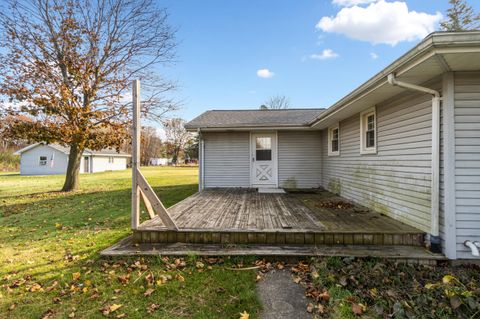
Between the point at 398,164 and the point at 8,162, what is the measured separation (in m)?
38.9

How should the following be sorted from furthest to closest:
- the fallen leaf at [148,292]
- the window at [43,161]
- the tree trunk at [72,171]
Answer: the window at [43,161]
the tree trunk at [72,171]
the fallen leaf at [148,292]

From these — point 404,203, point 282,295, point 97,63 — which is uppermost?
point 97,63

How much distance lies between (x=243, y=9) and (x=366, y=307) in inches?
450

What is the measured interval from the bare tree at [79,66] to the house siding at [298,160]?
6.19 meters

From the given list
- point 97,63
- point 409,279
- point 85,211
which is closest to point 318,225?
point 409,279

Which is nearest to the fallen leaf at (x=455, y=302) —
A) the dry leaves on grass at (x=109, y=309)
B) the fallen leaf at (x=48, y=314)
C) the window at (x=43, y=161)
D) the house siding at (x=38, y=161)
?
the dry leaves on grass at (x=109, y=309)

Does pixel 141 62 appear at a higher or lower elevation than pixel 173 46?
lower

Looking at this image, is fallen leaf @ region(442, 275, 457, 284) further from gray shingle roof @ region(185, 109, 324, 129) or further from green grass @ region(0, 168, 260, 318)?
gray shingle roof @ region(185, 109, 324, 129)

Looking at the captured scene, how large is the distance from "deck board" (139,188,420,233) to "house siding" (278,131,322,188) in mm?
2679

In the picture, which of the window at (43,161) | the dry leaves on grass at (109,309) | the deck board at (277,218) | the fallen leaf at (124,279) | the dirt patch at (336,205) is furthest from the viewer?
the window at (43,161)

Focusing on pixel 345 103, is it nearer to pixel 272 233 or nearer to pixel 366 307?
pixel 272 233

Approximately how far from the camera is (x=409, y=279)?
2.56 m

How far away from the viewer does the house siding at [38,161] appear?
2362 cm

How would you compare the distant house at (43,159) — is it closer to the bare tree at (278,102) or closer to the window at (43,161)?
the window at (43,161)
